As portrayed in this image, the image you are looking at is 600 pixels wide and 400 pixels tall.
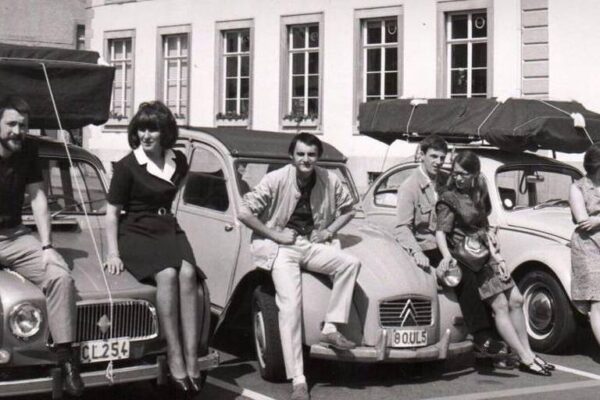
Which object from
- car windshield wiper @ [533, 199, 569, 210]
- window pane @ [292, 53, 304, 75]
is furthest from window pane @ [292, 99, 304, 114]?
car windshield wiper @ [533, 199, 569, 210]

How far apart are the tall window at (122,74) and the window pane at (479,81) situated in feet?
35.5

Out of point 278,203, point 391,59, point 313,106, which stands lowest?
point 278,203

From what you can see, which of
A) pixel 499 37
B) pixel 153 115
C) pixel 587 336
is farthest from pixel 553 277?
pixel 499 37

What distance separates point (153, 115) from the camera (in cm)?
673

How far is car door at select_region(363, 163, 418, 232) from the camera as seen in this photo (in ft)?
34.2

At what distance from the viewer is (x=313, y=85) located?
23828 mm

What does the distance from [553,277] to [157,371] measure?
4.13 meters

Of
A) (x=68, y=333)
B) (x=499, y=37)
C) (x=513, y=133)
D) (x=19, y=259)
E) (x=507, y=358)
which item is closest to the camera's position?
(x=68, y=333)

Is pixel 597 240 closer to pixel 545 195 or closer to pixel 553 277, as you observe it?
pixel 553 277

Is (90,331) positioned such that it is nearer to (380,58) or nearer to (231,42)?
A: (380,58)

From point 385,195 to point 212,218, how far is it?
2.68 meters

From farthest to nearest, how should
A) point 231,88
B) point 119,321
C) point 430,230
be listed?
point 231,88, point 430,230, point 119,321

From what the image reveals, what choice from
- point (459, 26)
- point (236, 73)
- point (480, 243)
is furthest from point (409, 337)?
point (236, 73)

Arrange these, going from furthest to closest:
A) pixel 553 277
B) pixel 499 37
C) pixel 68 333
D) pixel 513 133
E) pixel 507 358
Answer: pixel 499 37
pixel 513 133
pixel 553 277
pixel 507 358
pixel 68 333
